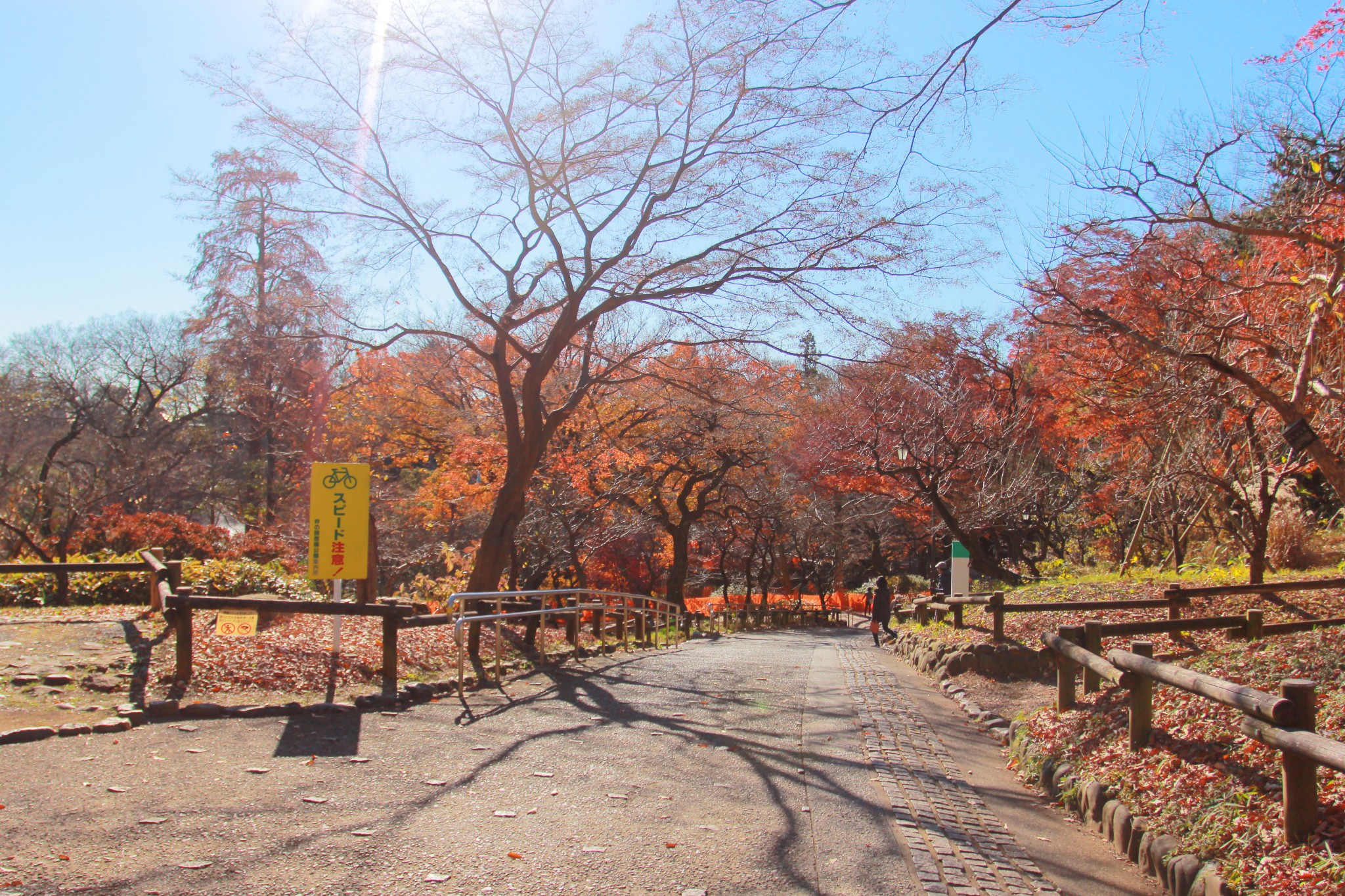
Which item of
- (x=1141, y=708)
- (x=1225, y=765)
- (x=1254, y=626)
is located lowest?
(x=1225, y=765)

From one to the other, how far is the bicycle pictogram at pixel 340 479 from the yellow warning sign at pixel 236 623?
1.56 metres

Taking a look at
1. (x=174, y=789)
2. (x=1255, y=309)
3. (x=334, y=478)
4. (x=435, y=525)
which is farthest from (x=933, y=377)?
(x=174, y=789)

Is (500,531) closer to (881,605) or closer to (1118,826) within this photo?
(1118,826)

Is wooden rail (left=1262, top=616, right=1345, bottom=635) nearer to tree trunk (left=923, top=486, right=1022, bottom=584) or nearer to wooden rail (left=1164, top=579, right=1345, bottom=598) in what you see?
wooden rail (left=1164, top=579, right=1345, bottom=598)

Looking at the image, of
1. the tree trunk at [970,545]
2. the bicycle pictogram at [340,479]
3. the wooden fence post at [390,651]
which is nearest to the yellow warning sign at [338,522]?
the bicycle pictogram at [340,479]

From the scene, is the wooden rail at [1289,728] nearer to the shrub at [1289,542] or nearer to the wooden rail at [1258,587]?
the wooden rail at [1258,587]

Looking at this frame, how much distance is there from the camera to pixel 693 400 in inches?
774

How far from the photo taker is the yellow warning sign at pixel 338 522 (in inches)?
350

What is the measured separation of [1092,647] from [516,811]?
15.7 feet

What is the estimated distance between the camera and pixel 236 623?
775 centimetres

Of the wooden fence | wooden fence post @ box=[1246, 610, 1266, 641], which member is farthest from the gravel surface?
the wooden fence

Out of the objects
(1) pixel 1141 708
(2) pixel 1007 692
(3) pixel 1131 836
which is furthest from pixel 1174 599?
(3) pixel 1131 836

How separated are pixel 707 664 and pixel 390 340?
21.2ft

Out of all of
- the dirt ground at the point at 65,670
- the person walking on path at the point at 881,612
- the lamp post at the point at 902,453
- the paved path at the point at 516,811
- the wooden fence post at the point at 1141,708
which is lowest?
Answer: the person walking on path at the point at 881,612
